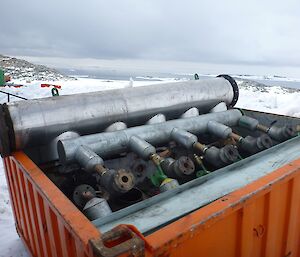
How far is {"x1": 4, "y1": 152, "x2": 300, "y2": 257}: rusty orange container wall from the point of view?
45.5 inches

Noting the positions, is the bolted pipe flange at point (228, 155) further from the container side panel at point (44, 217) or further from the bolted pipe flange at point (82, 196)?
the container side panel at point (44, 217)

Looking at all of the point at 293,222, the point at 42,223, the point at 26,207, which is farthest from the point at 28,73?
the point at 293,222

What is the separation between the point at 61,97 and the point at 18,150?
2.13 feet

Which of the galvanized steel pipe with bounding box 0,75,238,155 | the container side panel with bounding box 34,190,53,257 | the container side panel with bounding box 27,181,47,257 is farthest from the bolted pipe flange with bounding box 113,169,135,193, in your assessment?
the galvanized steel pipe with bounding box 0,75,238,155

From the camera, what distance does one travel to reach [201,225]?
1.26 meters

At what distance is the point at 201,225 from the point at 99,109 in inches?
69.9

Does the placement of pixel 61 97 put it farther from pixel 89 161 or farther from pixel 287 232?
pixel 287 232

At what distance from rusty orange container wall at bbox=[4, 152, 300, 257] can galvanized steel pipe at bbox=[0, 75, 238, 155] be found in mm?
232

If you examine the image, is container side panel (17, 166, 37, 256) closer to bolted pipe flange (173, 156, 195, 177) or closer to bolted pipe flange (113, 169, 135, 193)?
bolted pipe flange (113, 169, 135, 193)

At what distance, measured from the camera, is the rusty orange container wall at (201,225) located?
1156 millimetres

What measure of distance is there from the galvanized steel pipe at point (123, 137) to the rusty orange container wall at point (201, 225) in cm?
33

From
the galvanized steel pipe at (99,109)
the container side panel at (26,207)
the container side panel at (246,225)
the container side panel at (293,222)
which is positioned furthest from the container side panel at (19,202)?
the container side panel at (293,222)

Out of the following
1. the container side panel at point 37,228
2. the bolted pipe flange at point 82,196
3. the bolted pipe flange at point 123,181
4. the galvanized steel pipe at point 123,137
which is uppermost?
the galvanized steel pipe at point 123,137

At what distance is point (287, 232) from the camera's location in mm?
2021
